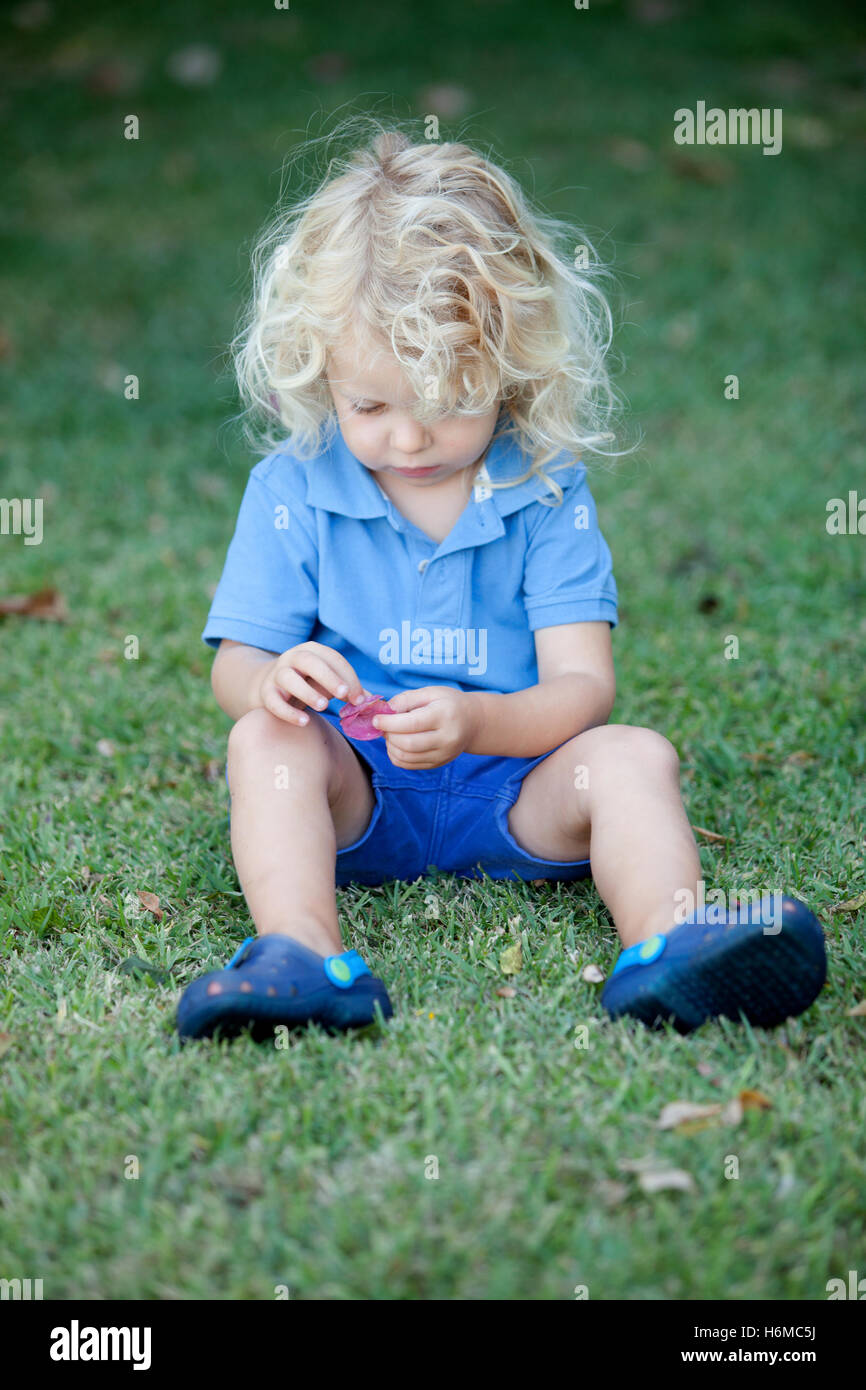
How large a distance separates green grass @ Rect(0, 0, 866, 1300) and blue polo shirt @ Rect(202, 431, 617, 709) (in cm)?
42

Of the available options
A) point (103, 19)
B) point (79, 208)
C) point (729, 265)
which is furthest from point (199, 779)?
point (103, 19)

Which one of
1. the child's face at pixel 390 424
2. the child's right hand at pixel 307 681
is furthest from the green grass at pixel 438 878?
the child's face at pixel 390 424

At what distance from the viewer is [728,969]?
5.69 feet

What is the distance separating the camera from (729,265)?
6.07 m

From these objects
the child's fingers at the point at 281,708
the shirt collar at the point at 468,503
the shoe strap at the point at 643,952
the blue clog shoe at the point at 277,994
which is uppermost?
the shirt collar at the point at 468,503

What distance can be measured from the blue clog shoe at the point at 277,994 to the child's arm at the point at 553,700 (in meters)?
0.42

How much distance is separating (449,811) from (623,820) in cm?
37

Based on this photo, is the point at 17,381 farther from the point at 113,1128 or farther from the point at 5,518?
the point at 113,1128

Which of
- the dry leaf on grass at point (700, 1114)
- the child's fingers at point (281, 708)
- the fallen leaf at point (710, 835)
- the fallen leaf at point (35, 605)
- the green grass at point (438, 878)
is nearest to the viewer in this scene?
the green grass at point (438, 878)

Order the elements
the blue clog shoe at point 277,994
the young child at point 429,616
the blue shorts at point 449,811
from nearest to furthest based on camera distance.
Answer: the blue clog shoe at point 277,994 < the young child at point 429,616 < the blue shorts at point 449,811

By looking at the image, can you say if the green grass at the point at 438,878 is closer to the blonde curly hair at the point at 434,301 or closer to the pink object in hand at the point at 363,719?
the pink object in hand at the point at 363,719

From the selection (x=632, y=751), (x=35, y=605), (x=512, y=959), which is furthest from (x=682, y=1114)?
(x=35, y=605)

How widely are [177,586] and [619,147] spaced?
15.1 ft

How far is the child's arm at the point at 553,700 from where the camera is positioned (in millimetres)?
2055
